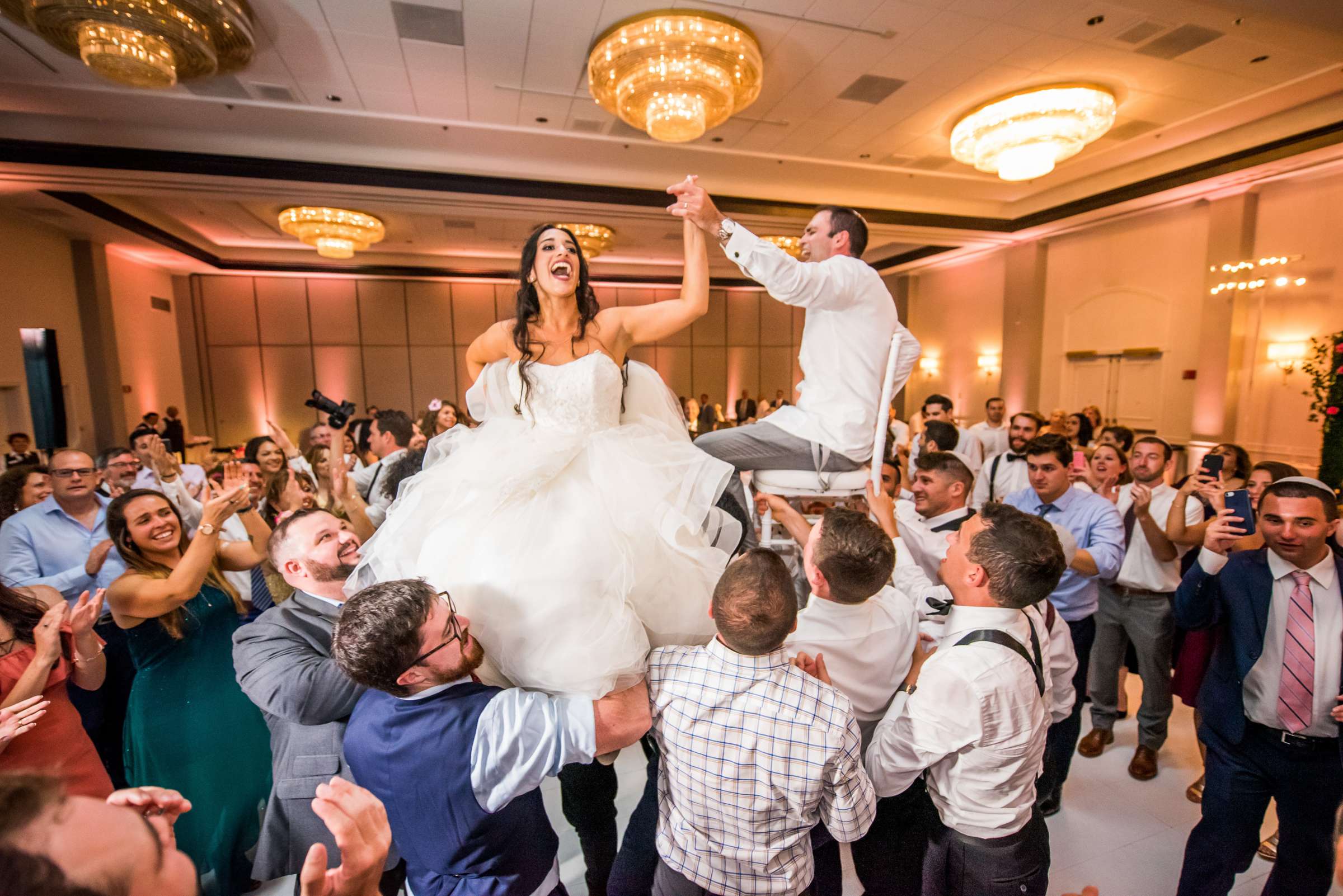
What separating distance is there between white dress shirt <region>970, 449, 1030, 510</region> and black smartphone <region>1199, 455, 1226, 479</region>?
5.20 feet

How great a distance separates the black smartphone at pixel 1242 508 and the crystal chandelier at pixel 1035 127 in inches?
231

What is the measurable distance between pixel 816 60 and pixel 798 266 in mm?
4953

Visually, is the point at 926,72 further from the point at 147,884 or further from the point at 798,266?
the point at 147,884

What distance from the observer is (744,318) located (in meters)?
16.8

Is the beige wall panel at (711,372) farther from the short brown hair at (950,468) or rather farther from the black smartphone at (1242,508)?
the black smartphone at (1242,508)

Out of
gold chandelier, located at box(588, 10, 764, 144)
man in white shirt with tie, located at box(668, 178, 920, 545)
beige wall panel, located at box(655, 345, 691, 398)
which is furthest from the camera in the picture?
beige wall panel, located at box(655, 345, 691, 398)

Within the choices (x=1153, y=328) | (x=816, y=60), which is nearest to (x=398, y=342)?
(x=816, y=60)

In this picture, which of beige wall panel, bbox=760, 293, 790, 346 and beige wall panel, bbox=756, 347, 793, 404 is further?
beige wall panel, bbox=756, 347, 793, 404

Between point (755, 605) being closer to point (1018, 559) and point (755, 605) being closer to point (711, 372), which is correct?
point (1018, 559)

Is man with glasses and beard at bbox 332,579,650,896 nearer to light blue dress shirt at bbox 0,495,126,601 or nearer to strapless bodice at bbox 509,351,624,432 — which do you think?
strapless bodice at bbox 509,351,624,432

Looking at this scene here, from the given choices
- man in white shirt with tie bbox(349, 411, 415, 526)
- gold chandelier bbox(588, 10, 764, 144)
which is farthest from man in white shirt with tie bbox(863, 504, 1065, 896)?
gold chandelier bbox(588, 10, 764, 144)

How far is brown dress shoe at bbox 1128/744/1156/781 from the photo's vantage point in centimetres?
300

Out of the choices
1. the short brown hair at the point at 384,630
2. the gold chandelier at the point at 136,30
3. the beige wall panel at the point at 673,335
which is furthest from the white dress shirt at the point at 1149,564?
the beige wall panel at the point at 673,335

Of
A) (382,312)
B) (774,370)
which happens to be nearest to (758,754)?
(382,312)
